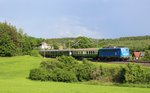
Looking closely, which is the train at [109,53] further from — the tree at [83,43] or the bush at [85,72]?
the tree at [83,43]

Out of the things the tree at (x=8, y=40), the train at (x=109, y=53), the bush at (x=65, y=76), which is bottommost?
the bush at (x=65, y=76)

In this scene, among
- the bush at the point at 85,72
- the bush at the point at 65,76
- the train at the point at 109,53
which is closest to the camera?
the bush at the point at 65,76

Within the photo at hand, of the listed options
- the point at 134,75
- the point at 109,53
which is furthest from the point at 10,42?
the point at 134,75

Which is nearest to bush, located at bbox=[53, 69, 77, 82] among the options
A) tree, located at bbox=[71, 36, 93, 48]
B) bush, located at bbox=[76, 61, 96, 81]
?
bush, located at bbox=[76, 61, 96, 81]

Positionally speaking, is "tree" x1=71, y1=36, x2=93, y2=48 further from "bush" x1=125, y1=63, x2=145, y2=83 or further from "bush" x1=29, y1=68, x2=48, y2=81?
"bush" x1=125, y1=63, x2=145, y2=83

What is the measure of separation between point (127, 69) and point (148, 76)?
246 cm

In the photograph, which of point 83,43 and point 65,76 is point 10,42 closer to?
point 65,76

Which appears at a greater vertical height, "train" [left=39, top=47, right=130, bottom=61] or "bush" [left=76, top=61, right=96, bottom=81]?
"train" [left=39, top=47, right=130, bottom=61]

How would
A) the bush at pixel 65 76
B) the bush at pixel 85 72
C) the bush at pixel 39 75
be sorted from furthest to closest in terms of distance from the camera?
the bush at pixel 85 72 → the bush at pixel 39 75 → the bush at pixel 65 76

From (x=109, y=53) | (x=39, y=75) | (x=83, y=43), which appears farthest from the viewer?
(x=83, y=43)

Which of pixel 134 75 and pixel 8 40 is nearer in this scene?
pixel 134 75

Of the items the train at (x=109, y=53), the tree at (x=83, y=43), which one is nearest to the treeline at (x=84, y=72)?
the train at (x=109, y=53)

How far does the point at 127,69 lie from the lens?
36.9 m

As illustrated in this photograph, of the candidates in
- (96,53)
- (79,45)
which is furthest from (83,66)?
(79,45)
